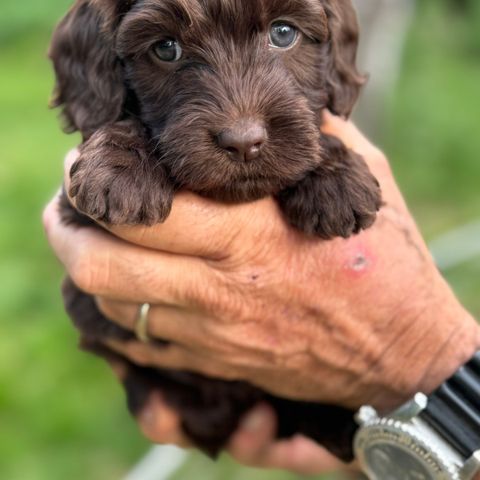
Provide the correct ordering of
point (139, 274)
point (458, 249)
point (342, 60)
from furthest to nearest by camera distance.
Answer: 1. point (458, 249)
2. point (342, 60)
3. point (139, 274)

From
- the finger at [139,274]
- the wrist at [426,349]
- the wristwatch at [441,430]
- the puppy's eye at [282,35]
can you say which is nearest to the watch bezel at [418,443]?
the wristwatch at [441,430]

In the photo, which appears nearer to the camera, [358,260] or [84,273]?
[84,273]

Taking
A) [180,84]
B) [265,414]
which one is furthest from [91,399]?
[180,84]

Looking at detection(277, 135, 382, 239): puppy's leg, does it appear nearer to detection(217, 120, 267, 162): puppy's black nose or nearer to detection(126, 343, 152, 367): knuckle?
detection(217, 120, 267, 162): puppy's black nose

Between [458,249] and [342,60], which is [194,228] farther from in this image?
[458,249]

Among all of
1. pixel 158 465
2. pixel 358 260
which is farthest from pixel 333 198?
pixel 158 465

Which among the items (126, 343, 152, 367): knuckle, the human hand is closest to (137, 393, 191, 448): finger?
(126, 343, 152, 367): knuckle

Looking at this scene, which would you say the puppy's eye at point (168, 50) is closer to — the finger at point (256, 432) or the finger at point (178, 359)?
the finger at point (178, 359)
